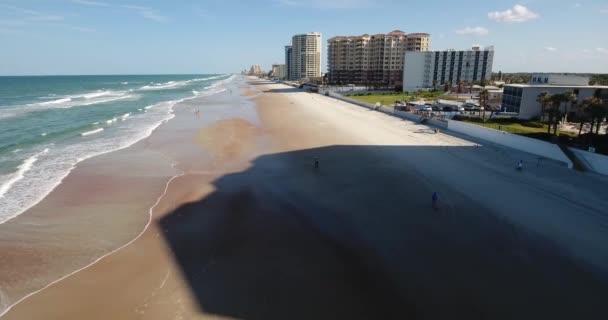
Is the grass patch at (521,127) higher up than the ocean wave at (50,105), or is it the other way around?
the ocean wave at (50,105)

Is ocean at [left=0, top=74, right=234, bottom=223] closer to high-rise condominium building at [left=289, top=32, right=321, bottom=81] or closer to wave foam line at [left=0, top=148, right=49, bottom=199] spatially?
wave foam line at [left=0, top=148, right=49, bottom=199]

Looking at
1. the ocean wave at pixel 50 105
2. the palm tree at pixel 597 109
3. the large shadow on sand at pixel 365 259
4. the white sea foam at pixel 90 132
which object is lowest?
the large shadow on sand at pixel 365 259

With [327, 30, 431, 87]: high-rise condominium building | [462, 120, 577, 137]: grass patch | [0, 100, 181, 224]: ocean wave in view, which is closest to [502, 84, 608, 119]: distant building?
[462, 120, 577, 137]: grass patch

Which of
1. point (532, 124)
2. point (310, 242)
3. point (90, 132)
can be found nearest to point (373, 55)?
point (532, 124)

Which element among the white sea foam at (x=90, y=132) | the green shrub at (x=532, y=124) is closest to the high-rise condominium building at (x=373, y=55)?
the green shrub at (x=532, y=124)

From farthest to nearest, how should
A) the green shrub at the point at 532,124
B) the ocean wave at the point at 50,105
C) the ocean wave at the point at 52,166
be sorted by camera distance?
the ocean wave at the point at 50,105
the green shrub at the point at 532,124
the ocean wave at the point at 52,166

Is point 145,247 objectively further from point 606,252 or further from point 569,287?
point 606,252

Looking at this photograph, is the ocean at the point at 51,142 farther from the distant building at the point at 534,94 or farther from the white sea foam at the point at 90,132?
the distant building at the point at 534,94
